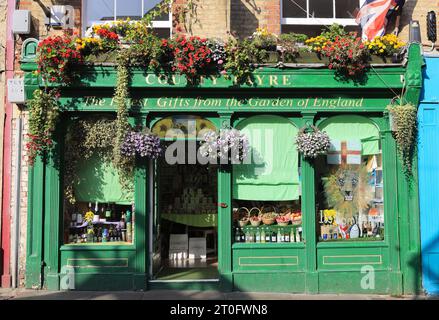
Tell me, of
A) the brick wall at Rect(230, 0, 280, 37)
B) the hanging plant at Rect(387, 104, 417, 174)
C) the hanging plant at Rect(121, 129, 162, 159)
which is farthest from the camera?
the brick wall at Rect(230, 0, 280, 37)

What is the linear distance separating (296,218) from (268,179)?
34.8 inches

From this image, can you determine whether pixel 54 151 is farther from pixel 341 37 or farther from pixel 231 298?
pixel 341 37

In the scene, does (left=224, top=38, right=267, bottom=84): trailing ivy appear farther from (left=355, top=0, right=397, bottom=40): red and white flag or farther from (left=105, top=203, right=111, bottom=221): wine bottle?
(left=105, top=203, right=111, bottom=221): wine bottle

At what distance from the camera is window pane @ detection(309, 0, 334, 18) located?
8.80 meters

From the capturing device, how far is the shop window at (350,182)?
7.92m

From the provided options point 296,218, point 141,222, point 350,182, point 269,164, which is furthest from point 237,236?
point 350,182

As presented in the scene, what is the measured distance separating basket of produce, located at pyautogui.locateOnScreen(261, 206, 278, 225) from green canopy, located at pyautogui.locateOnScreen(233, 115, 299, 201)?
26 cm

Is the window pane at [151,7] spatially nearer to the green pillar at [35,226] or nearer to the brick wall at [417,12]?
the green pillar at [35,226]

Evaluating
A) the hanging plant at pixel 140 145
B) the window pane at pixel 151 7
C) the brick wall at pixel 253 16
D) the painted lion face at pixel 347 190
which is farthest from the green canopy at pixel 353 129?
the window pane at pixel 151 7

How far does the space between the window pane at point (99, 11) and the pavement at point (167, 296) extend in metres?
5.03

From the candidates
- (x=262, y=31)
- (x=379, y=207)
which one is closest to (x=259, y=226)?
(x=379, y=207)

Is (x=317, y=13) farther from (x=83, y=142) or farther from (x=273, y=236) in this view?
(x=83, y=142)

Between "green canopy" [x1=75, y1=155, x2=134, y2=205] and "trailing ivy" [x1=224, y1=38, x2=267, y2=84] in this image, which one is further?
"green canopy" [x1=75, y1=155, x2=134, y2=205]

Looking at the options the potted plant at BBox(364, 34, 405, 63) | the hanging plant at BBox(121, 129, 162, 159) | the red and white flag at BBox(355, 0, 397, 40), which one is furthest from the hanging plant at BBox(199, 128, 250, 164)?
the red and white flag at BBox(355, 0, 397, 40)
